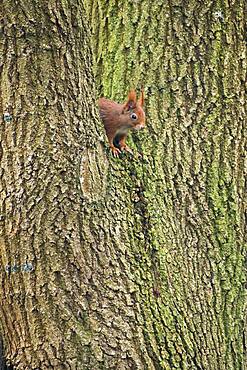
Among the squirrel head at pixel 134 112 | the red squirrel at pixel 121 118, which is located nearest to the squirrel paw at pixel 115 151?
the red squirrel at pixel 121 118

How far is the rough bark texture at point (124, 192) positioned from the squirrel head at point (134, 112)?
5cm

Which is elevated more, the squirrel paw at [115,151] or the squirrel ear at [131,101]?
the squirrel ear at [131,101]

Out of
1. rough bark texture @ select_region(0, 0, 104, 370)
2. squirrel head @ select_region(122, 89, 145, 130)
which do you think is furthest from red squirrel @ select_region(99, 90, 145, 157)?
rough bark texture @ select_region(0, 0, 104, 370)

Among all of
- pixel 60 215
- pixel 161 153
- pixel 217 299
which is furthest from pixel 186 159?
pixel 60 215

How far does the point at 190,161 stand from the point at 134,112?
1.16 feet

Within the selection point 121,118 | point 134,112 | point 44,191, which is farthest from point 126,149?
point 44,191

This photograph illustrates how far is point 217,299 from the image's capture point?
3.03 m

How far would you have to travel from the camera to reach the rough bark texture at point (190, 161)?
2.90 meters

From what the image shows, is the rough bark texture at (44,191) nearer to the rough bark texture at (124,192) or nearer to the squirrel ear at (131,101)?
the rough bark texture at (124,192)

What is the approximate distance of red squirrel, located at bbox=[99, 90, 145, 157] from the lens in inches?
125

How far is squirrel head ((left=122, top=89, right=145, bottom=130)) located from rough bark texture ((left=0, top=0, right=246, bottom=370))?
54 millimetres

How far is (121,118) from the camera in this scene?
339cm

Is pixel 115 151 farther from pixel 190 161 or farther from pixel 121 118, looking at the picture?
pixel 121 118

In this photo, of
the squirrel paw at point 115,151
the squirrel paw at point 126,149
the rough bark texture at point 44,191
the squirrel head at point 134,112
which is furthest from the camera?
the squirrel head at point 134,112
